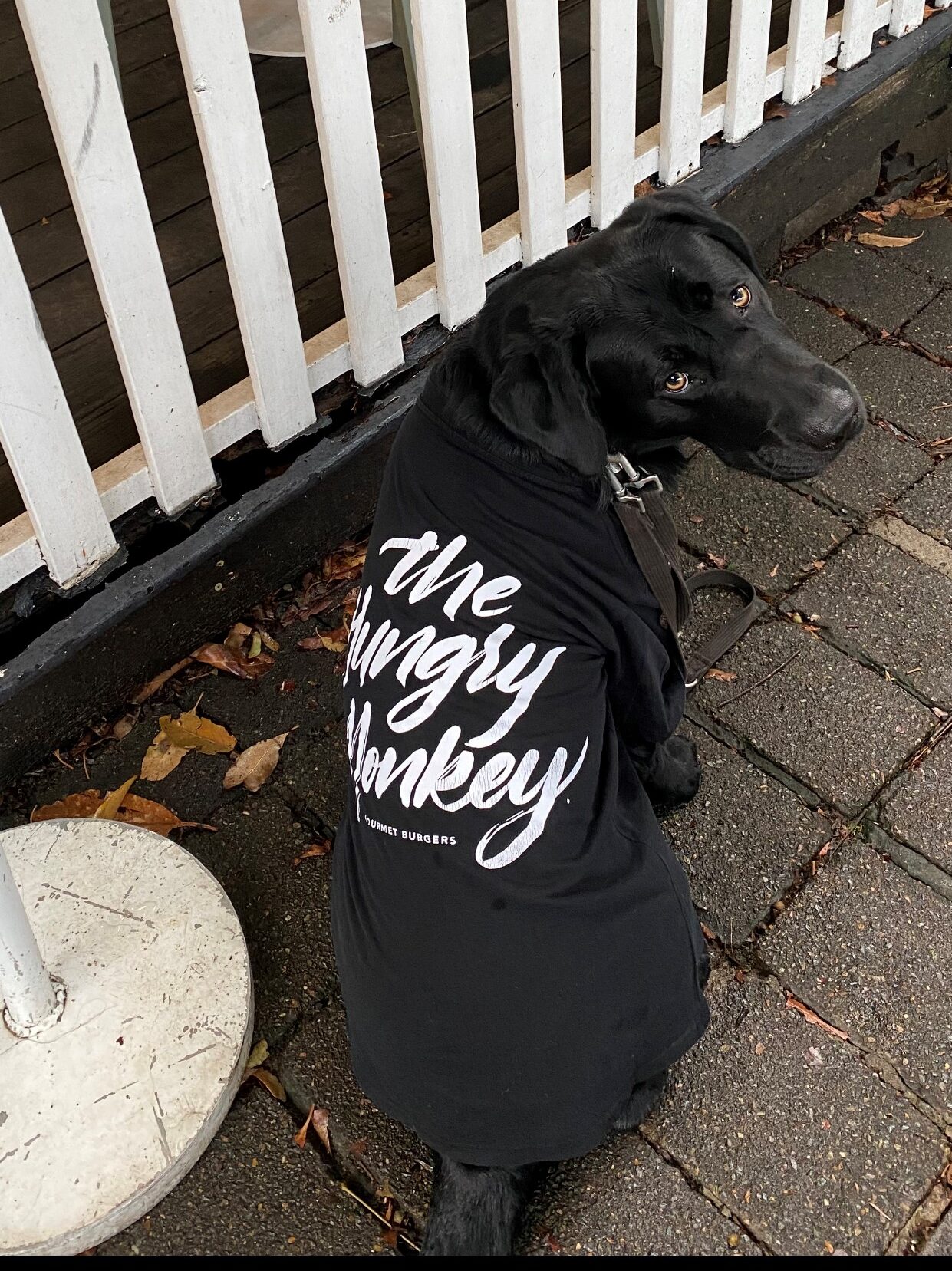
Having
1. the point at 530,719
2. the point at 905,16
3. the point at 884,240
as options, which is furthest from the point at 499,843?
the point at 905,16

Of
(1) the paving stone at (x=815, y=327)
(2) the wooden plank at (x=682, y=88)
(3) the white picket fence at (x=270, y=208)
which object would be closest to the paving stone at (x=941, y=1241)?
(3) the white picket fence at (x=270, y=208)

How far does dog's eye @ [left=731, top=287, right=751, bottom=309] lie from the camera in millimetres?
1858

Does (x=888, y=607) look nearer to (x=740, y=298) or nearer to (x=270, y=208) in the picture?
(x=740, y=298)

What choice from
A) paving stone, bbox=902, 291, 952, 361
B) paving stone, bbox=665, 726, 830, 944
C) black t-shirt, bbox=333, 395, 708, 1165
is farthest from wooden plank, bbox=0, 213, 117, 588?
paving stone, bbox=902, 291, 952, 361

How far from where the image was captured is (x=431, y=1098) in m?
1.68

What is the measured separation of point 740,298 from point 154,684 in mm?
1622

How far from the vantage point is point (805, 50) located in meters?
3.36

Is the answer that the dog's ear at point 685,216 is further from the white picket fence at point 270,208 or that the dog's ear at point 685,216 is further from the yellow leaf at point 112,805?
the yellow leaf at point 112,805

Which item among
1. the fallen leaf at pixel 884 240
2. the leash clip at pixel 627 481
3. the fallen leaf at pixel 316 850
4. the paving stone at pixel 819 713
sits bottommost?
the fallen leaf at pixel 316 850

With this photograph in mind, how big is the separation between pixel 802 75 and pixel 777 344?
1996 millimetres

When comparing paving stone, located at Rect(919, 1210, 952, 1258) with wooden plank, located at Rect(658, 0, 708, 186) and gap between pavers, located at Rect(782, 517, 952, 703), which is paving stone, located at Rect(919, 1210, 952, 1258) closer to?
gap between pavers, located at Rect(782, 517, 952, 703)

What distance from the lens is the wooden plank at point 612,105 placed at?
9.30 feet

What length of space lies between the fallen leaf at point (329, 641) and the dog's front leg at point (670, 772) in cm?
87

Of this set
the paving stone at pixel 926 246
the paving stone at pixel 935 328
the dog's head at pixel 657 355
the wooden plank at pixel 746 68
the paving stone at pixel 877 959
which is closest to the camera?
the dog's head at pixel 657 355
